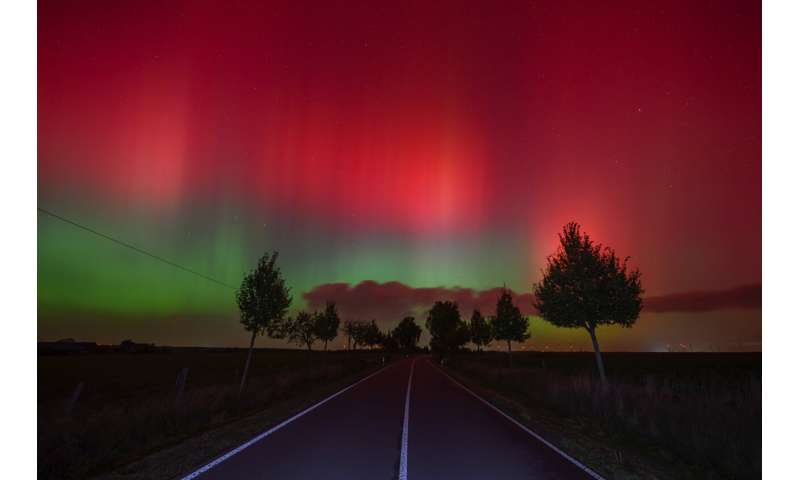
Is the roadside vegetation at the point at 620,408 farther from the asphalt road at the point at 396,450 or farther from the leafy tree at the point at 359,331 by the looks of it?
the leafy tree at the point at 359,331

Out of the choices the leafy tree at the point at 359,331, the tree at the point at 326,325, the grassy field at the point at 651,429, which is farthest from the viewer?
the leafy tree at the point at 359,331

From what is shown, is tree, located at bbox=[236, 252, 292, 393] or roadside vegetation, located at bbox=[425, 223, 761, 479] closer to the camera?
roadside vegetation, located at bbox=[425, 223, 761, 479]

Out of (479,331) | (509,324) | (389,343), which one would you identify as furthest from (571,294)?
(389,343)

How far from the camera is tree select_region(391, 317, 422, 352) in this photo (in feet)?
552

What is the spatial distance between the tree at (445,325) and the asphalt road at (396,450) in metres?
96.6

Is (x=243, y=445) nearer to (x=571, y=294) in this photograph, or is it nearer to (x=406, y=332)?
(x=571, y=294)

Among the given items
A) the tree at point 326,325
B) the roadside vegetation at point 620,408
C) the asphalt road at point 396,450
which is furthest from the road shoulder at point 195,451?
the tree at point 326,325

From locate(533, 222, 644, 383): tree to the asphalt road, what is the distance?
908 cm

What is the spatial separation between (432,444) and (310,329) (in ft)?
166

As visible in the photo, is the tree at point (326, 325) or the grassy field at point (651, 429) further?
the tree at point (326, 325)

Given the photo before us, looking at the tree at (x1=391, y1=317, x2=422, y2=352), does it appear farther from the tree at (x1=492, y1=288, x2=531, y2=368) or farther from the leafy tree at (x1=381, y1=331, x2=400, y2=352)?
the tree at (x1=492, y1=288, x2=531, y2=368)

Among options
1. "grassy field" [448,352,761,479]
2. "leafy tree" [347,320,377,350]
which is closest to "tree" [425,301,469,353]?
"leafy tree" [347,320,377,350]

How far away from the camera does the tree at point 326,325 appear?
190 feet

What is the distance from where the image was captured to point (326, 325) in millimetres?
58531
